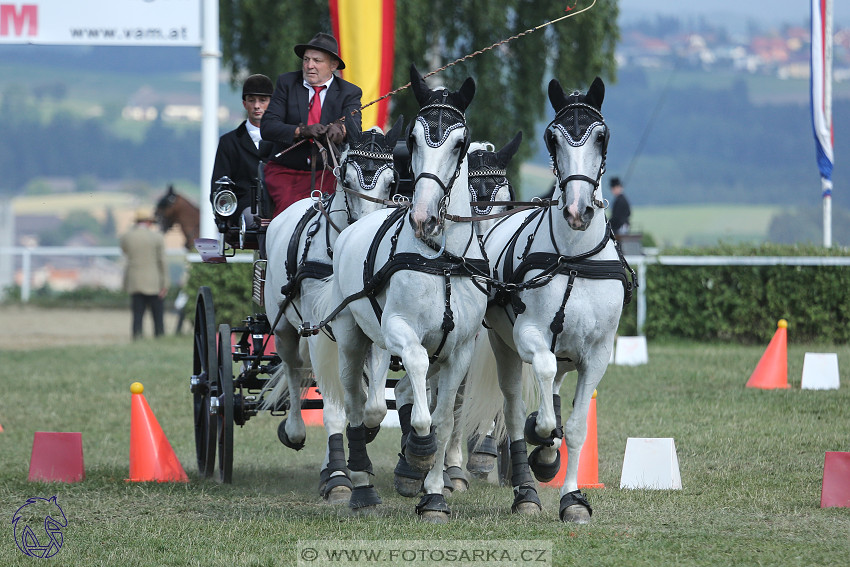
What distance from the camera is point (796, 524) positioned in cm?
555

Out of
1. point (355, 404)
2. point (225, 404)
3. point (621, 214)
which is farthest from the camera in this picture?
point (621, 214)

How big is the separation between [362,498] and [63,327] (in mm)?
16693

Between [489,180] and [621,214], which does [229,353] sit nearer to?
[489,180]

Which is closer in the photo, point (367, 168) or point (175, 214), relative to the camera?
point (367, 168)

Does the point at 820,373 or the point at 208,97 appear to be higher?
the point at 208,97

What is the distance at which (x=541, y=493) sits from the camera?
6953mm

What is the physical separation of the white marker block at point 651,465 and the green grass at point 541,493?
0.13 m

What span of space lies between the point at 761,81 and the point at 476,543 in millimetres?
127753

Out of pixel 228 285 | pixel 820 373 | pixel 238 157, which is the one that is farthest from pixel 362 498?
pixel 228 285

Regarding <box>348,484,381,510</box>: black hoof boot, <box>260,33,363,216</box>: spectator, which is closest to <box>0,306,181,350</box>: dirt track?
<box>260,33,363,216</box>: spectator

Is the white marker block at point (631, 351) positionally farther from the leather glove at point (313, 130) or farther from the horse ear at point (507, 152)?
the leather glove at point (313, 130)

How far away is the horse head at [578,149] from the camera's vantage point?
539 centimetres

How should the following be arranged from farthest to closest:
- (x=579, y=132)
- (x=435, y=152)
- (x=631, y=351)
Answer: (x=631, y=351) < (x=579, y=132) < (x=435, y=152)

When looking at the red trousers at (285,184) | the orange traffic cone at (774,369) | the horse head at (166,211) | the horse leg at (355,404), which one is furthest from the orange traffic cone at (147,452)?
Answer: the horse head at (166,211)
